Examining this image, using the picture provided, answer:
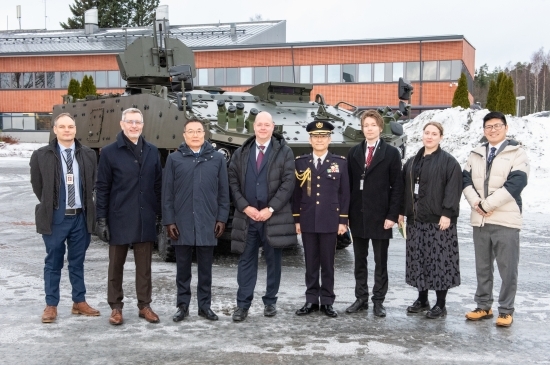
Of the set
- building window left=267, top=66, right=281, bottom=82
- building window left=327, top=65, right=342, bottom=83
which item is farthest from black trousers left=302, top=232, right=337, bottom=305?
building window left=267, top=66, right=281, bottom=82

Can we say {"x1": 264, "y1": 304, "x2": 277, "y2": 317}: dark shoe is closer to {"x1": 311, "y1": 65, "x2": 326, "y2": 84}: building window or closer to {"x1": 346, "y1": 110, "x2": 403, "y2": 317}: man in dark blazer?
{"x1": 346, "y1": 110, "x2": 403, "y2": 317}: man in dark blazer

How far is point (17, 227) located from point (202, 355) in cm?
822

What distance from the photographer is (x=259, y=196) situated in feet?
20.6

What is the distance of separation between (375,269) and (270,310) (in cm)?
106

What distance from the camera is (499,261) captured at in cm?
622

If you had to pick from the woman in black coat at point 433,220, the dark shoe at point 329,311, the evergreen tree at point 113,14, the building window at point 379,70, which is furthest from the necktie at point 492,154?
the evergreen tree at point 113,14

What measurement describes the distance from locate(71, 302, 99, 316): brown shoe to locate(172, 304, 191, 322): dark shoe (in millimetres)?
768

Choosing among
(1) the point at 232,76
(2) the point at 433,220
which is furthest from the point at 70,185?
(1) the point at 232,76

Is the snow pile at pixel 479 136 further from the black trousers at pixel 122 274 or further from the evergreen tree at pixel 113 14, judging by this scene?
the evergreen tree at pixel 113 14

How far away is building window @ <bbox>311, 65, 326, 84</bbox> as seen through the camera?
36250 mm

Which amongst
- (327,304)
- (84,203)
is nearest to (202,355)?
(327,304)

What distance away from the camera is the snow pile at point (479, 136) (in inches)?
685

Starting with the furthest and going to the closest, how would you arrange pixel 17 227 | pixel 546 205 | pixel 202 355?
pixel 546 205 → pixel 17 227 → pixel 202 355

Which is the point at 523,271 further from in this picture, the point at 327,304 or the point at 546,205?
the point at 546,205
